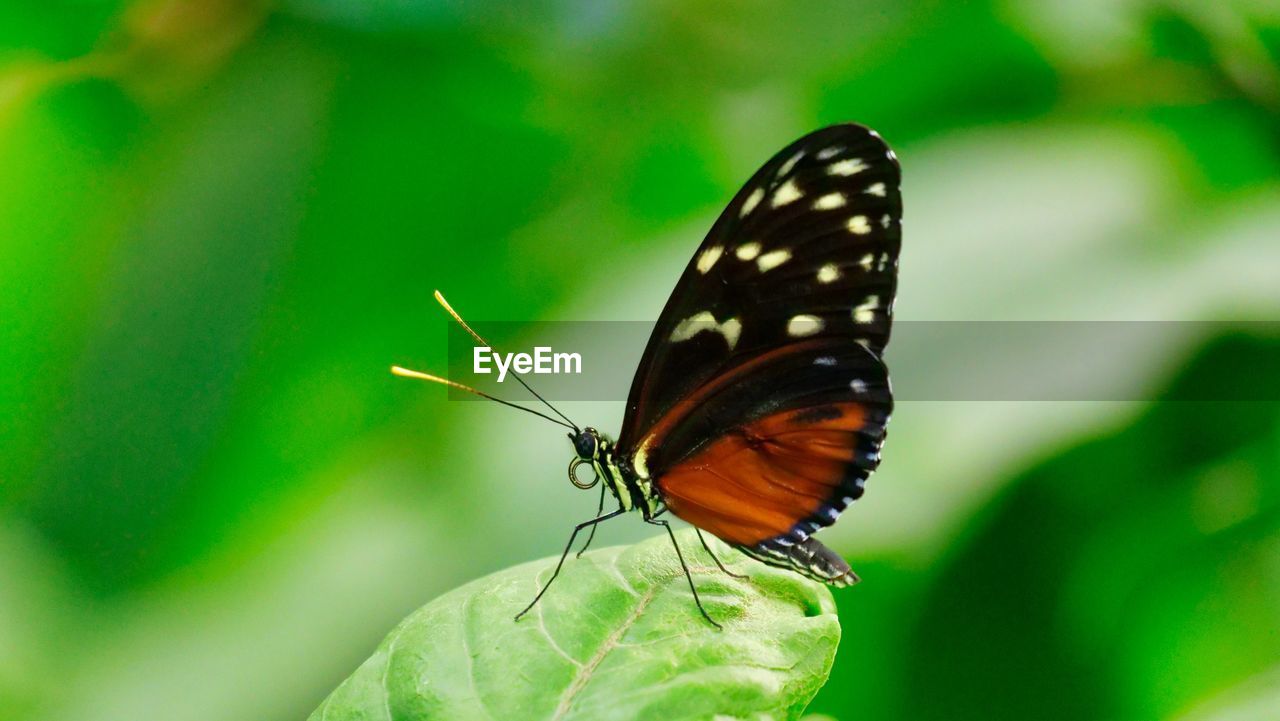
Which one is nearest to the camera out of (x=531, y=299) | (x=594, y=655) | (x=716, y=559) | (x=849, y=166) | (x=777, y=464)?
(x=594, y=655)

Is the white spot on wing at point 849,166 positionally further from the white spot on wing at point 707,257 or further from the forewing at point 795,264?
the white spot on wing at point 707,257

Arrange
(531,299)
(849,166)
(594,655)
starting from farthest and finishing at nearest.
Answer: (531,299), (849,166), (594,655)

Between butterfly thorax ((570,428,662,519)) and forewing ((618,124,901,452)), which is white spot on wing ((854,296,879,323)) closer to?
forewing ((618,124,901,452))

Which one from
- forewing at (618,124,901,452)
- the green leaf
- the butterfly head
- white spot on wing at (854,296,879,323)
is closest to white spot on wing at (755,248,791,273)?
forewing at (618,124,901,452)

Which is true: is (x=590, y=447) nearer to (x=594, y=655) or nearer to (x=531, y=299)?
(x=594, y=655)

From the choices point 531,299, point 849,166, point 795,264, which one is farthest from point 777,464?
point 531,299

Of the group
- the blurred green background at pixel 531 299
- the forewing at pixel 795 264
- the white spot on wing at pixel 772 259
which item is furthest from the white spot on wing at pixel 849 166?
the blurred green background at pixel 531 299

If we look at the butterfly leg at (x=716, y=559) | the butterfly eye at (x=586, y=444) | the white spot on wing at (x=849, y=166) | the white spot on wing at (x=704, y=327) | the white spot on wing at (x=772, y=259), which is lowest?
the butterfly leg at (x=716, y=559)
